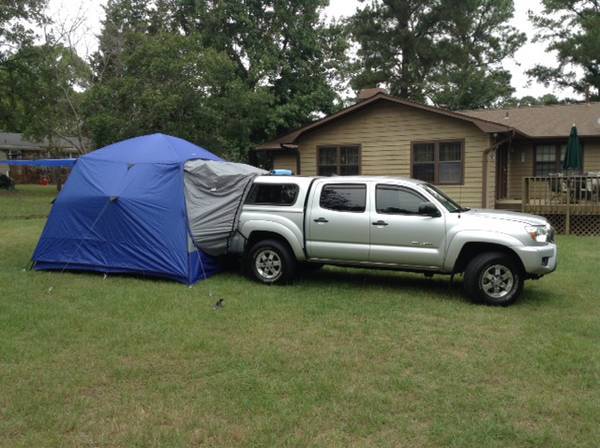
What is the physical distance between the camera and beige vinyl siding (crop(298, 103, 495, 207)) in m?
15.7

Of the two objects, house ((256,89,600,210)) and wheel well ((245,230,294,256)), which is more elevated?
house ((256,89,600,210))

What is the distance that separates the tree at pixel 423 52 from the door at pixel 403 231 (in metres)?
27.5

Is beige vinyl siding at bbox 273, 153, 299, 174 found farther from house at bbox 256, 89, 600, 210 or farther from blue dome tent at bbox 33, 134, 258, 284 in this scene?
blue dome tent at bbox 33, 134, 258, 284

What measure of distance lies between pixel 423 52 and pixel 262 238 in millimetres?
27633

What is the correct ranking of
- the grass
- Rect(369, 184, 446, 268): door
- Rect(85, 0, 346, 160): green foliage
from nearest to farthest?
Rect(369, 184, 446, 268): door, the grass, Rect(85, 0, 346, 160): green foliage

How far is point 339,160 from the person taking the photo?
17875 millimetres

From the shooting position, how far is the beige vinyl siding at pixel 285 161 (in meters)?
19.2

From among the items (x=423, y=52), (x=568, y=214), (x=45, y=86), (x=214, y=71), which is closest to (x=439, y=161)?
(x=568, y=214)

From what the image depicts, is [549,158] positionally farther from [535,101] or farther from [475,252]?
[535,101]

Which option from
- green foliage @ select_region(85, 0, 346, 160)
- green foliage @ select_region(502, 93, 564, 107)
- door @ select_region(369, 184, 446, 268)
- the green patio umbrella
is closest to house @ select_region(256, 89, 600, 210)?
the green patio umbrella

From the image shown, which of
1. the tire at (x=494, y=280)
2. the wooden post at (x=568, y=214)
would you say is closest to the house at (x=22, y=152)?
the wooden post at (x=568, y=214)

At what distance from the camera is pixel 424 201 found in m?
7.35

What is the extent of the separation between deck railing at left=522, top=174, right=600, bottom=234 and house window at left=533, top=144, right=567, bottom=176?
3319 mm

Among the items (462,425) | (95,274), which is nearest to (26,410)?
(462,425)
